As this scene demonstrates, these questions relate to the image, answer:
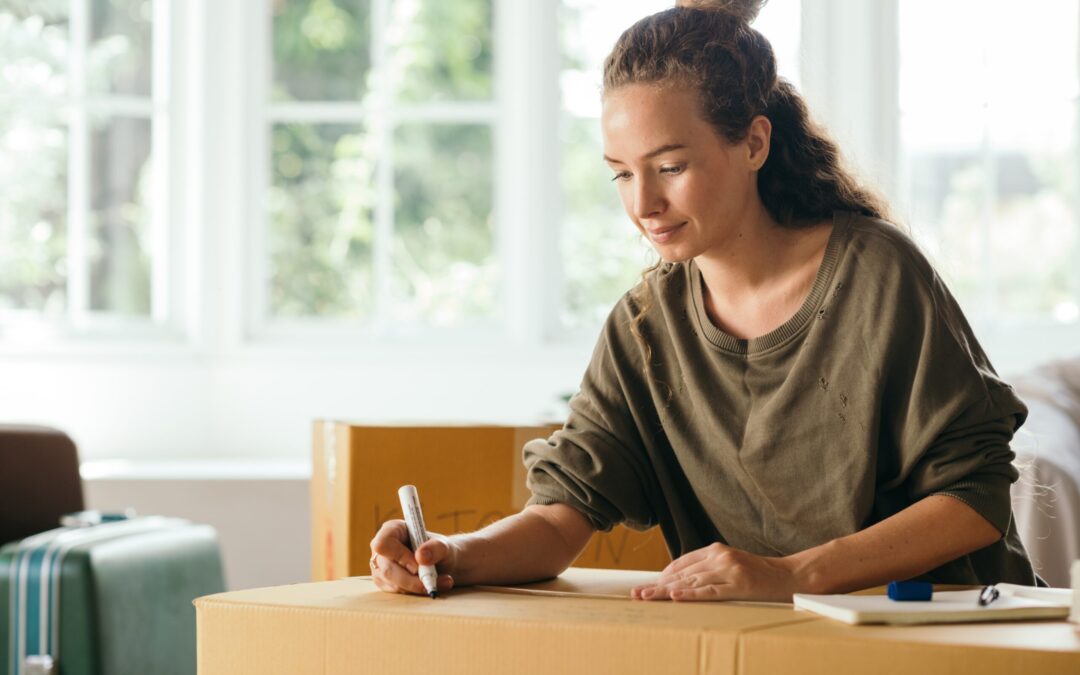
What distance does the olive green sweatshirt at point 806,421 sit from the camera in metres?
1.16

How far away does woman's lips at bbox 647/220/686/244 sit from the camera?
1213 millimetres

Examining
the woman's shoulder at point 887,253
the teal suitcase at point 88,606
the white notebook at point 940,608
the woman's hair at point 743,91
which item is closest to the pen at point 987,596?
the white notebook at point 940,608

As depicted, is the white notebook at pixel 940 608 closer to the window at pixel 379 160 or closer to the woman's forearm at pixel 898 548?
the woman's forearm at pixel 898 548

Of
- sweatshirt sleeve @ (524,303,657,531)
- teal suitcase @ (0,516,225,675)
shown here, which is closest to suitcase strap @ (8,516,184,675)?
teal suitcase @ (0,516,225,675)

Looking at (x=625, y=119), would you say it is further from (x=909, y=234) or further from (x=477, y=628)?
Answer: (x=477, y=628)

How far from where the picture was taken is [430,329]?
298 centimetres

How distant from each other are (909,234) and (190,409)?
6.58 feet

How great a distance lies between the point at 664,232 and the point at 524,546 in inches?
12.4

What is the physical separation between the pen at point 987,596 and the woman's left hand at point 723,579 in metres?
0.16

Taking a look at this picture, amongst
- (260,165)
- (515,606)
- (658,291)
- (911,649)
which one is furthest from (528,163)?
(911,649)

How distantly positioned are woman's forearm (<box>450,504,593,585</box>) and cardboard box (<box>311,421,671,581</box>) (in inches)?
12.0

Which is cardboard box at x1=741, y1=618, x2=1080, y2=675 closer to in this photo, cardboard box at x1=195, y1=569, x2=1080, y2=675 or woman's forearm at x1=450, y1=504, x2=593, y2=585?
cardboard box at x1=195, y1=569, x2=1080, y2=675

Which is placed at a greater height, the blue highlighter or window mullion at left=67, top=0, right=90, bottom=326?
window mullion at left=67, top=0, right=90, bottom=326

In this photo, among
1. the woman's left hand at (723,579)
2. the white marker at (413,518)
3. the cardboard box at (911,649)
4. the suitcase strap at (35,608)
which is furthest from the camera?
the suitcase strap at (35,608)
